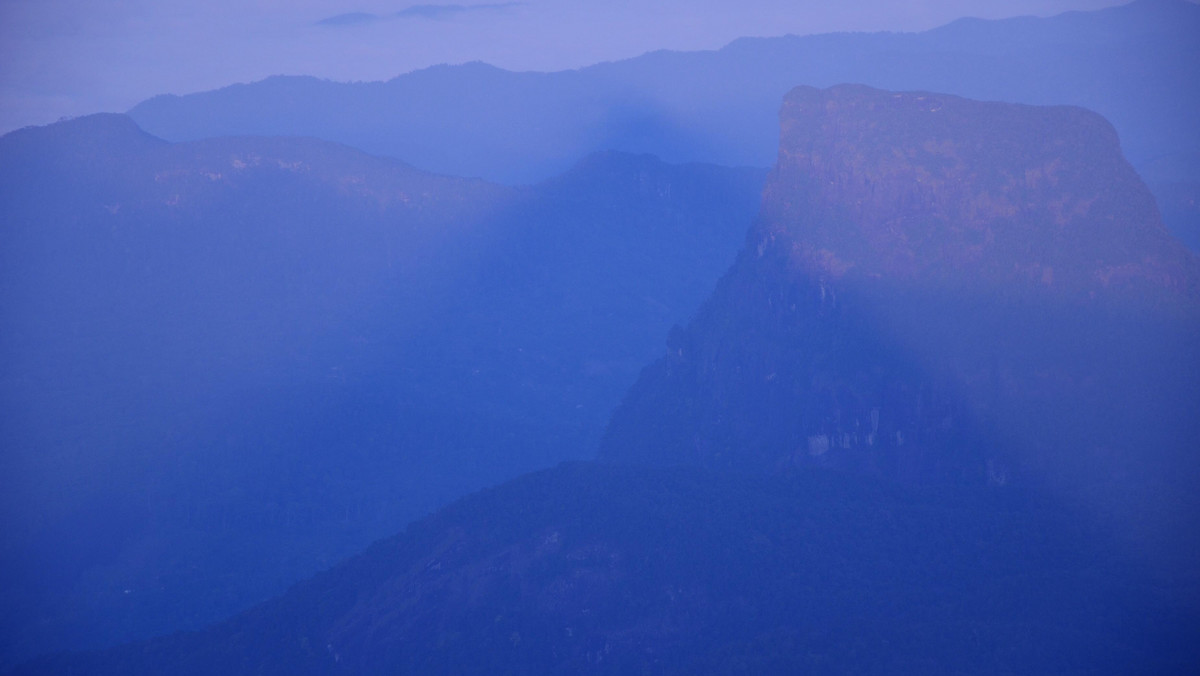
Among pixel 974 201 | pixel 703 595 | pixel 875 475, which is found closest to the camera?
pixel 703 595

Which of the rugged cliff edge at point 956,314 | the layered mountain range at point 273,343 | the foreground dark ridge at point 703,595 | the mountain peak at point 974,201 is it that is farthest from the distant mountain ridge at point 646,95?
the foreground dark ridge at point 703,595

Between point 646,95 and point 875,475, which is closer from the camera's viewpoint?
point 875,475

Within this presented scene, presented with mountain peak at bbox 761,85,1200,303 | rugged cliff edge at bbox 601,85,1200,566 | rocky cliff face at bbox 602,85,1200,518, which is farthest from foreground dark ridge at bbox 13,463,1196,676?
mountain peak at bbox 761,85,1200,303

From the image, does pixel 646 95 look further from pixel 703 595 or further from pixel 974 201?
pixel 703 595

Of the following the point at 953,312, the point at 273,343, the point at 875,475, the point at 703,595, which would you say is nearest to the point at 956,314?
the point at 953,312

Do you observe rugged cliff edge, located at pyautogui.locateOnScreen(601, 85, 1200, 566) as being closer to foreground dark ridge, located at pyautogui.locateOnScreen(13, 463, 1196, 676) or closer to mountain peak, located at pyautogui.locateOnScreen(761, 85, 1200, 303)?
mountain peak, located at pyautogui.locateOnScreen(761, 85, 1200, 303)

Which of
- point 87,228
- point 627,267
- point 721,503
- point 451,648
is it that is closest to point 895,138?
point 721,503
